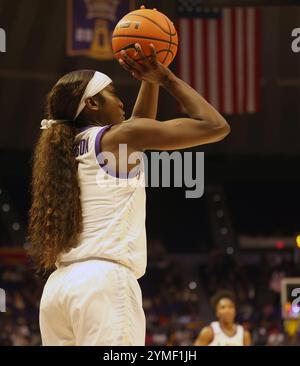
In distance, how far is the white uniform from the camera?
3.32 meters

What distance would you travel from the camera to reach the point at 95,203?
3521 millimetres

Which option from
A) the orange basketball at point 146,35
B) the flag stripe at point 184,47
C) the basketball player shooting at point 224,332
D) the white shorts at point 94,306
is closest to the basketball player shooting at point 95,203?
the white shorts at point 94,306

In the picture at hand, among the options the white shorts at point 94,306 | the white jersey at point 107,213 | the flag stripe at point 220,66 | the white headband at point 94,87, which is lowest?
the white shorts at point 94,306

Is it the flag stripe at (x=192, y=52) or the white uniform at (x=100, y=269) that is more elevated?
the flag stripe at (x=192, y=52)

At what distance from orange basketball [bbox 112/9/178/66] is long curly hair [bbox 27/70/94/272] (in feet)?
0.72

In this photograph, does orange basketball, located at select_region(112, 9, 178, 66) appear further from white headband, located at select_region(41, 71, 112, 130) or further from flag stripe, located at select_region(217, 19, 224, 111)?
flag stripe, located at select_region(217, 19, 224, 111)

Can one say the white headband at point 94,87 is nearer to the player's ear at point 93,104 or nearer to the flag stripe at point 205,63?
the player's ear at point 93,104

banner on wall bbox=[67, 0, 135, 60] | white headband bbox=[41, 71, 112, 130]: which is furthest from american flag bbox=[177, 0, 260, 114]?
white headband bbox=[41, 71, 112, 130]

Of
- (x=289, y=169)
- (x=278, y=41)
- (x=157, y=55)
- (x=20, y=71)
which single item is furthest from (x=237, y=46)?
(x=157, y=55)

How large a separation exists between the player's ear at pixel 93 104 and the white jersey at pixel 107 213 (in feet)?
0.36

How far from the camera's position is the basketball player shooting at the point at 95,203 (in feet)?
11.0

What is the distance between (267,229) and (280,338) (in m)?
5.81
